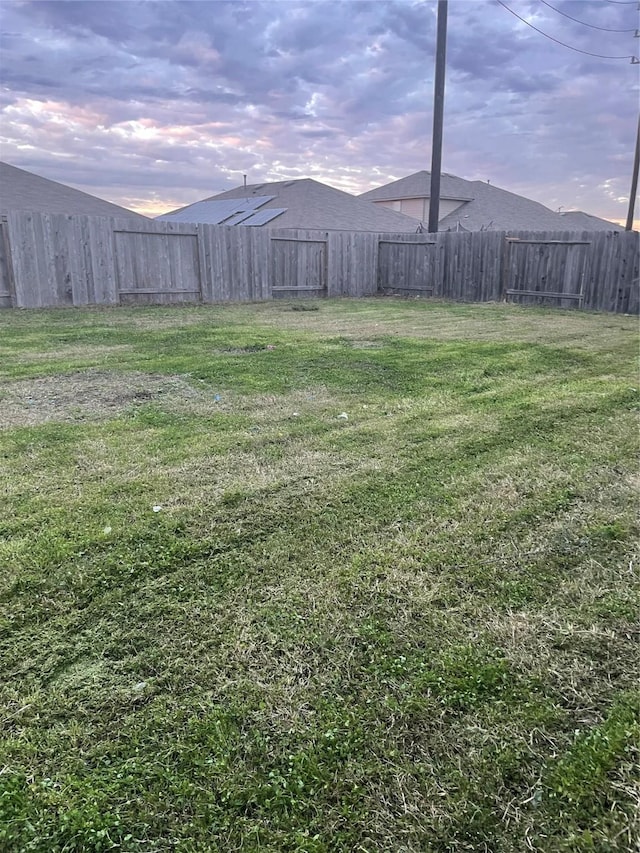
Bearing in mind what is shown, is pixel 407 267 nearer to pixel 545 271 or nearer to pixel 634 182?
pixel 545 271

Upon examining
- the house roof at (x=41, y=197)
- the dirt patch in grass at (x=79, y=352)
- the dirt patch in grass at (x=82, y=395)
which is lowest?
the dirt patch in grass at (x=82, y=395)

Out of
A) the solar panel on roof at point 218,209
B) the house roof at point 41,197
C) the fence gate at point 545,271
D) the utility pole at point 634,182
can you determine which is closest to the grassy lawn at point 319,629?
the fence gate at point 545,271

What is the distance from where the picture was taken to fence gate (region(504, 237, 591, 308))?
11.2m

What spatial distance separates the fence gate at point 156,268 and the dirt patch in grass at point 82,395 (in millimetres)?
6225

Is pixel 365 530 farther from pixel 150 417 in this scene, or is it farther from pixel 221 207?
pixel 221 207

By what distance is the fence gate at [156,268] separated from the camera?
35.2 ft

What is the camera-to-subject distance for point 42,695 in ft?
5.03

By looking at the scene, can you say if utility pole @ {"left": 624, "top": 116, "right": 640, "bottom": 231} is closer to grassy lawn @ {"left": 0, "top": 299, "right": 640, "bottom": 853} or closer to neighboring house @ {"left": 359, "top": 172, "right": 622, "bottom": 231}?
neighboring house @ {"left": 359, "top": 172, "right": 622, "bottom": 231}

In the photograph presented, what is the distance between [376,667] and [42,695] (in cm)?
90

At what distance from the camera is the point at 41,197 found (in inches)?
581

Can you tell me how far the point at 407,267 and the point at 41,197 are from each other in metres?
9.48

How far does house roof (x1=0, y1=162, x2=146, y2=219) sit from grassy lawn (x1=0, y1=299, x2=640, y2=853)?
12290 millimetres

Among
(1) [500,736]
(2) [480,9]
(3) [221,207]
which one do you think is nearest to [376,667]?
(1) [500,736]

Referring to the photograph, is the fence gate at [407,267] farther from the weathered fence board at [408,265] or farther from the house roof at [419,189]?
the house roof at [419,189]
